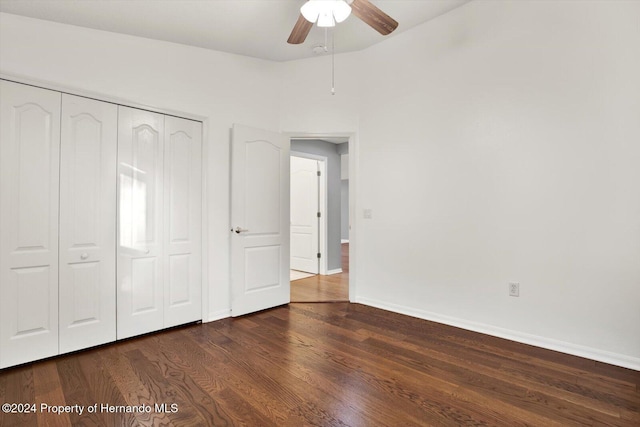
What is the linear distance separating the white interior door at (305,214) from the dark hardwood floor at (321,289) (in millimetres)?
465

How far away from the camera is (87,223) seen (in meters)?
2.51

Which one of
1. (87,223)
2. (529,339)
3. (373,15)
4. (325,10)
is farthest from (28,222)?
(529,339)

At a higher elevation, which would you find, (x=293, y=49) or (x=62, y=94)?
(x=293, y=49)

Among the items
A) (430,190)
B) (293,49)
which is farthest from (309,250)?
(293,49)

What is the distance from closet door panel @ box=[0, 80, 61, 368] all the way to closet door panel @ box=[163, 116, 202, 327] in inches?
31.9

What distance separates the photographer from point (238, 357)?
2.34m

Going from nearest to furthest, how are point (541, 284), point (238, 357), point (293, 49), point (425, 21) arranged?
point (238, 357) → point (541, 284) → point (425, 21) → point (293, 49)

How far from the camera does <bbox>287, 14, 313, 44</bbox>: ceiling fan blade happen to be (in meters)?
2.13

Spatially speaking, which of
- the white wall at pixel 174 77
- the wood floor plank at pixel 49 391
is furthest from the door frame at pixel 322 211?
the wood floor plank at pixel 49 391

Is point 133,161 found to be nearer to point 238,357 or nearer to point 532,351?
point 238,357

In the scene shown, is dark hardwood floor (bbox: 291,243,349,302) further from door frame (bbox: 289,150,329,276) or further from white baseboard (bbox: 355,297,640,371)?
white baseboard (bbox: 355,297,640,371)

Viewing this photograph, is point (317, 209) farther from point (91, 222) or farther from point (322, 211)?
point (91, 222)

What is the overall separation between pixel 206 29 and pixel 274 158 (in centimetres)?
137

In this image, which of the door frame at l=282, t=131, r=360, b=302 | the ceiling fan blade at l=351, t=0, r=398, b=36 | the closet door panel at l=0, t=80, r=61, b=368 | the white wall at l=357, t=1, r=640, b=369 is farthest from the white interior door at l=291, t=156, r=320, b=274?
the closet door panel at l=0, t=80, r=61, b=368
